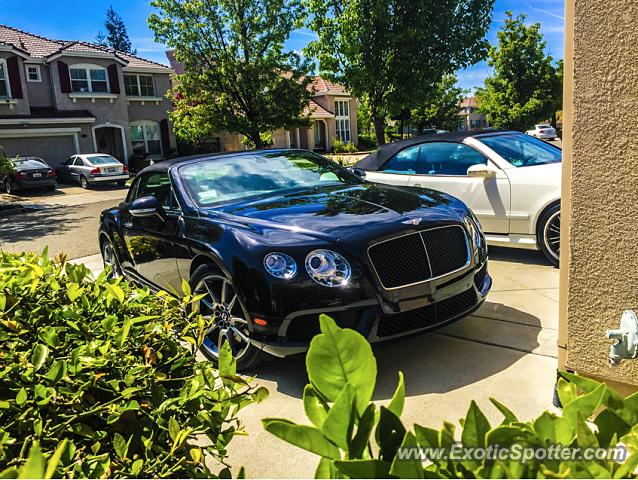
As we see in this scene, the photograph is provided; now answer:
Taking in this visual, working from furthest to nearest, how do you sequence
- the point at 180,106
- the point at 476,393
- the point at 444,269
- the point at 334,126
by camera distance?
the point at 334,126, the point at 180,106, the point at 444,269, the point at 476,393

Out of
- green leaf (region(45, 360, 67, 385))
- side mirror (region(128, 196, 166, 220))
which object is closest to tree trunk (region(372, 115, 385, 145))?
side mirror (region(128, 196, 166, 220))

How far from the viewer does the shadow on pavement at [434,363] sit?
3434 mm

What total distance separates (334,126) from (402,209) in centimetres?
4260

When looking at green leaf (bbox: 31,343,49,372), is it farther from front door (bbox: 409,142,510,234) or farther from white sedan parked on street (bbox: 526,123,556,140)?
white sedan parked on street (bbox: 526,123,556,140)

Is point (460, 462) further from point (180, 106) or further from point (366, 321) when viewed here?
point (180, 106)

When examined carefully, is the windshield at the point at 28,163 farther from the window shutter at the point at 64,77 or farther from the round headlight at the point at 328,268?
the round headlight at the point at 328,268

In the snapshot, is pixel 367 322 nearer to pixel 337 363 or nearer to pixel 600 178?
pixel 600 178

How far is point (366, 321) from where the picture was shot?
3.35 meters

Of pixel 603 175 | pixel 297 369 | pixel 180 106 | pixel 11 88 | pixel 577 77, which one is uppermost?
pixel 11 88

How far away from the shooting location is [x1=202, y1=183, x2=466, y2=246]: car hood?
3.54 meters

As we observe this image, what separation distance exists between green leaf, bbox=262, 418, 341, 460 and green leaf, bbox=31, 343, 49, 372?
3.19 feet

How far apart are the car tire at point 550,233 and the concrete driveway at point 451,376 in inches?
45.1

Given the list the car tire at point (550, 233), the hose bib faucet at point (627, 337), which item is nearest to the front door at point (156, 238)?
the hose bib faucet at point (627, 337)

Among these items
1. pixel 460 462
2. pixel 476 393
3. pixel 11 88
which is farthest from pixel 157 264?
pixel 11 88
